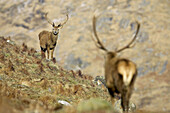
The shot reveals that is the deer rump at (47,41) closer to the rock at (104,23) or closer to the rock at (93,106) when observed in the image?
the rock at (93,106)

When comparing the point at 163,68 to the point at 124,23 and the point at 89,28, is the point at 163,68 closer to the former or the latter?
the point at 124,23

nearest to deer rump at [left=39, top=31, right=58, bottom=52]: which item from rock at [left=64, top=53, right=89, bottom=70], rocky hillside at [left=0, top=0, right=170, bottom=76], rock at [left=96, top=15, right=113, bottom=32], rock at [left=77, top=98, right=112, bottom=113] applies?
rock at [left=77, top=98, right=112, bottom=113]

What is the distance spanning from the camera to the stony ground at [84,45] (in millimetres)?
13828

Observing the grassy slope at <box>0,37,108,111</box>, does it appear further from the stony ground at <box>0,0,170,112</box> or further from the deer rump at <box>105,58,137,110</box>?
the deer rump at <box>105,58,137,110</box>

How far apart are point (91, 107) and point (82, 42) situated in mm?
114332

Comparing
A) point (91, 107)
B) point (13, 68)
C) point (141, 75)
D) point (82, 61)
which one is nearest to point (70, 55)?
point (82, 61)

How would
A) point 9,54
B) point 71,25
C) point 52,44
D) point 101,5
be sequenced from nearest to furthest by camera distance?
1. point 9,54
2. point 52,44
3. point 71,25
4. point 101,5

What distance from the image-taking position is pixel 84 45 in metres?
118

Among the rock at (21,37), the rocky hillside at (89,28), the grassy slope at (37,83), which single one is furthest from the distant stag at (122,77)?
the rock at (21,37)

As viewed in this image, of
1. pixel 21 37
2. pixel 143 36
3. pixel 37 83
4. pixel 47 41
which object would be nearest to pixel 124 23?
pixel 143 36

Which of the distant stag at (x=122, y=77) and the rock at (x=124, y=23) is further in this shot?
the rock at (x=124, y=23)

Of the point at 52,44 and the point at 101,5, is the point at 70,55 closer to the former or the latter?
the point at 101,5

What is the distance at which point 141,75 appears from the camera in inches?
3846

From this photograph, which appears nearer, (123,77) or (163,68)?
(123,77)
